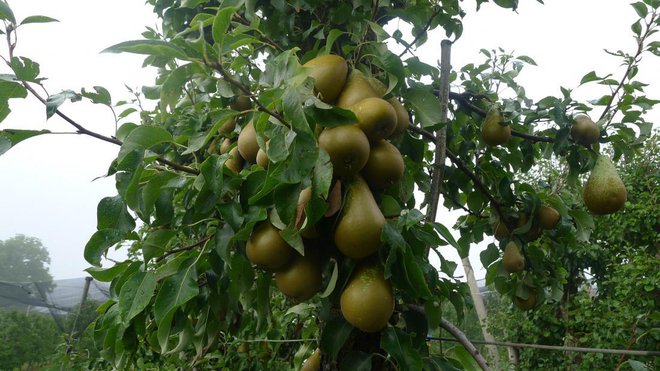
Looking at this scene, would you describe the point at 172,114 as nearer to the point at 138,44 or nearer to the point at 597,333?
the point at 138,44

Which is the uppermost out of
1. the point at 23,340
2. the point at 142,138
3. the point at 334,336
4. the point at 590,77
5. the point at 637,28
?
the point at 637,28

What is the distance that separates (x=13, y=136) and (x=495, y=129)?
1.11 metres

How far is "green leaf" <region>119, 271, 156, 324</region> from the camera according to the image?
2.48 ft

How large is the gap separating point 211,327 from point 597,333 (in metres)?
3.39

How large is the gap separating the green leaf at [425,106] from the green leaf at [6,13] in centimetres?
67

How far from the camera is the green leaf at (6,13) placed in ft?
2.43

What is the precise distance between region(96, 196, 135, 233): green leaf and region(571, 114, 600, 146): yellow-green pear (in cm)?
109

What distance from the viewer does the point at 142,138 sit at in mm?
783

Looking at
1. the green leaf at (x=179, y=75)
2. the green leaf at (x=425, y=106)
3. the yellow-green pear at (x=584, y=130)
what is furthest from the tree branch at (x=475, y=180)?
the green leaf at (x=179, y=75)

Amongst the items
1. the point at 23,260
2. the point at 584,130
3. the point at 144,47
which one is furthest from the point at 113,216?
the point at 23,260

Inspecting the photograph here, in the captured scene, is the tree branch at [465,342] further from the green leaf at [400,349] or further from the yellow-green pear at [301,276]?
the yellow-green pear at [301,276]

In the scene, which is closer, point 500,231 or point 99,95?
point 99,95

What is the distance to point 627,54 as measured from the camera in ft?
4.34

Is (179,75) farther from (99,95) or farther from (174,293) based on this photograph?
(174,293)
